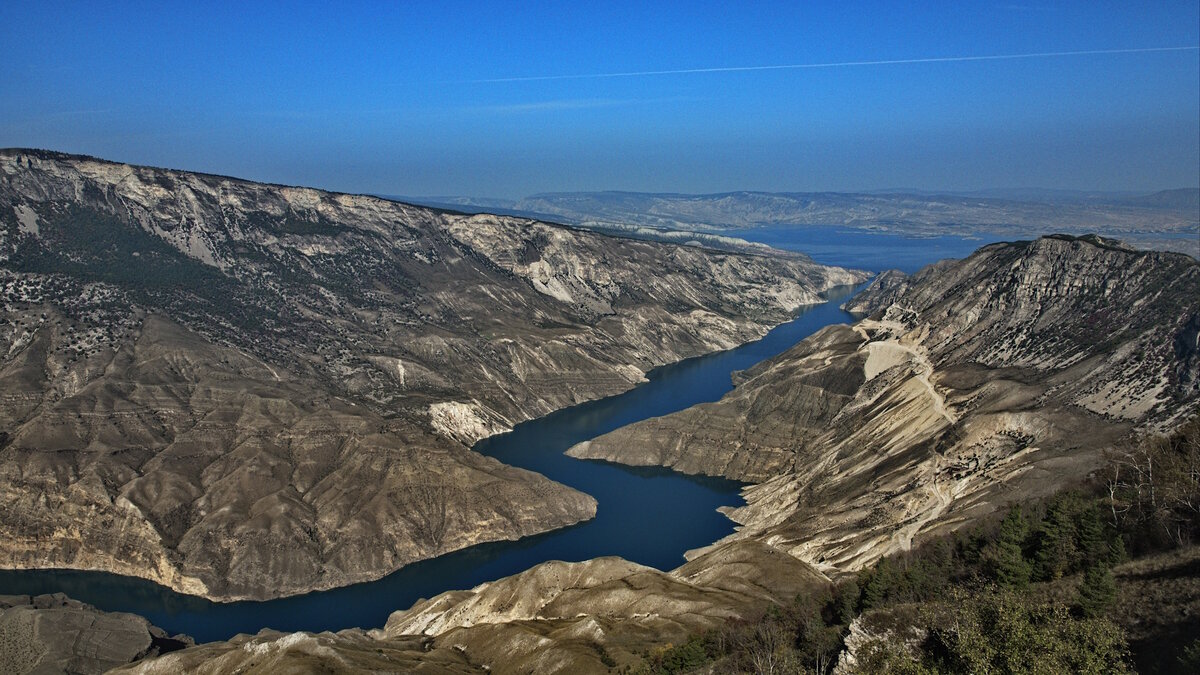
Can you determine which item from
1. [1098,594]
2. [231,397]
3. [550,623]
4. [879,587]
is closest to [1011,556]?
[879,587]

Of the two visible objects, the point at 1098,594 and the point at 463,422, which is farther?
the point at 463,422

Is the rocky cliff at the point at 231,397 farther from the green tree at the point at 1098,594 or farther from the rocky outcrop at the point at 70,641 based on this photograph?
the green tree at the point at 1098,594

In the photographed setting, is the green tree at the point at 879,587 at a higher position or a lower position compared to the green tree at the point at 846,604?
higher

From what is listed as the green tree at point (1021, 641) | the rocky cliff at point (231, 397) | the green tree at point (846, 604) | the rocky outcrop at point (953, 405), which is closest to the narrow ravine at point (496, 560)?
the rocky cliff at point (231, 397)

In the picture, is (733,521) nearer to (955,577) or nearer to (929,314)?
(955,577)

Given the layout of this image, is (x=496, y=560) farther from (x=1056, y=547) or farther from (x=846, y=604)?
(x=1056, y=547)

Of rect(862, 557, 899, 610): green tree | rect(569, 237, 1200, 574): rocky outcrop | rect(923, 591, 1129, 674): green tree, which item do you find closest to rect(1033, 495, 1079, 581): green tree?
rect(862, 557, 899, 610): green tree

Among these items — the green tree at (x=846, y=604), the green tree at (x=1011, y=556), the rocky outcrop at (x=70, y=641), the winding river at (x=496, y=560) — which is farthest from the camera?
the winding river at (x=496, y=560)
